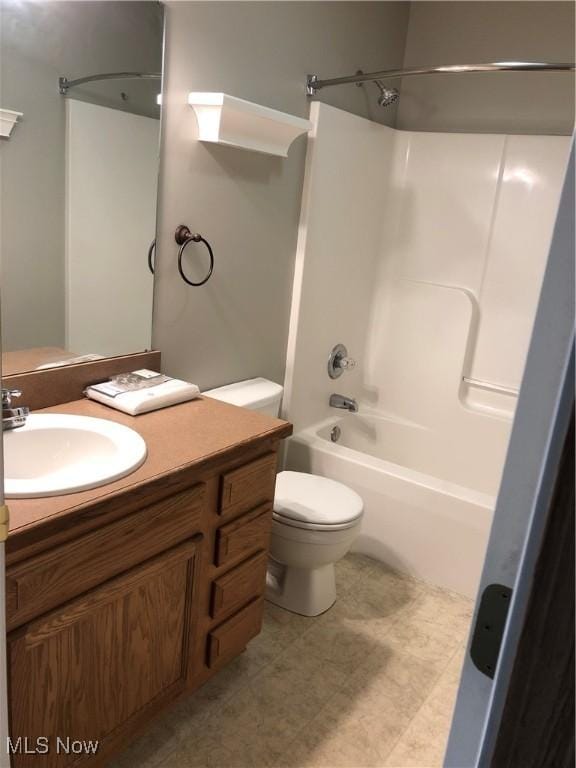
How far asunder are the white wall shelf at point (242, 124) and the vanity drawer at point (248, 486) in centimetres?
98

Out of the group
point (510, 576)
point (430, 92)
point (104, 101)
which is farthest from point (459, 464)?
point (510, 576)

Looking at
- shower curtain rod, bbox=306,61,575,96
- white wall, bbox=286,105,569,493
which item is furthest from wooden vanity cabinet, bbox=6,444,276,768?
shower curtain rod, bbox=306,61,575,96

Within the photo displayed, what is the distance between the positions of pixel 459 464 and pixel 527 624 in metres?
2.58

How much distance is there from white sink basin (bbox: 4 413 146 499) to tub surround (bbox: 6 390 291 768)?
6 cm

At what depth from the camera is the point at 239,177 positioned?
6.99 ft

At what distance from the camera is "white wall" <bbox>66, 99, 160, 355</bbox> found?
165 cm

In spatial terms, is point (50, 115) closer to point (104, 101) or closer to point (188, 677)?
point (104, 101)

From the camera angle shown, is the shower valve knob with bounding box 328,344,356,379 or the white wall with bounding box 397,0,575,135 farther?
the shower valve knob with bounding box 328,344,356,379

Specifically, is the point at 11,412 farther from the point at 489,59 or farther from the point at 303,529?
the point at 489,59

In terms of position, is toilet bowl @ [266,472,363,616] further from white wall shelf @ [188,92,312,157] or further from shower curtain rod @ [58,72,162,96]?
shower curtain rod @ [58,72,162,96]

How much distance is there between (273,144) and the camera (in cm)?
210

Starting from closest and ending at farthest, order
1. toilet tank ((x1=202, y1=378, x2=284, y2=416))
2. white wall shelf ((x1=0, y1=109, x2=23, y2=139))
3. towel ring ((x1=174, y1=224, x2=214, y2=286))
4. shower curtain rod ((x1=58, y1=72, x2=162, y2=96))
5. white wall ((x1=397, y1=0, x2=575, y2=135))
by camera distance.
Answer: white wall shelf ((x1=0, y1=109, x2=23, y2=139)) < shower curtain rod ((x1=58, y1=72, x2=162, y2=96)) < towel ring ((x1=174, y1=224, x2=214, y2=286)) < toilet tank ((x1=202, y1=378, x2=284, y2=416)) < white wall ((x1=397, y1=0, x2=575, y2=135))

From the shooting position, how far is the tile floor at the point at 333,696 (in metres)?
1.66

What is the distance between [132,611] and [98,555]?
0.21 meters
